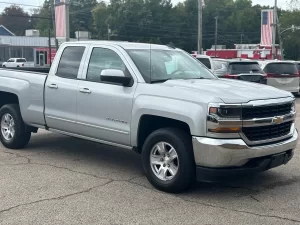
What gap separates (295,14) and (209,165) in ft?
259

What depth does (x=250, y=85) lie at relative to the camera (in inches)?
269

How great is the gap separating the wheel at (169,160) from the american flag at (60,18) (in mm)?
27097

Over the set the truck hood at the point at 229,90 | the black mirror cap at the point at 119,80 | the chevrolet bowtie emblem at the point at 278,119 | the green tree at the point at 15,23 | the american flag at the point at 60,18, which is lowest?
the chevrolet bowtie emblem at the point at 278,119

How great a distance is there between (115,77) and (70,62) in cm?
143

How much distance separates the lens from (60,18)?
33125 millimetres

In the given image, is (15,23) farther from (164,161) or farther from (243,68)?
(164,161)

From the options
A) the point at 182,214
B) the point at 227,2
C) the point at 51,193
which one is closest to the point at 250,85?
the point at 182,214

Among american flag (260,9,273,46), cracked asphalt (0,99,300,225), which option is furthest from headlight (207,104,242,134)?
Result: american flag (260,9,273,46)

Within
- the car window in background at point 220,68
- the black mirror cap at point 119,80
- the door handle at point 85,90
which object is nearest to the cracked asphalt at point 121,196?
the door handle at point 85,90

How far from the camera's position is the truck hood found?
5.95 metres

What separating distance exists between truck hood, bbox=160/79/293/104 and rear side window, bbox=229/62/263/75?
10969mm

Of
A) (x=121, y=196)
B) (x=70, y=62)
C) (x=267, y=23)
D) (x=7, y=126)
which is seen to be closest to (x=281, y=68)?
(x=7, y=126)

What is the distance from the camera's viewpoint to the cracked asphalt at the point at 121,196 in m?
5.36

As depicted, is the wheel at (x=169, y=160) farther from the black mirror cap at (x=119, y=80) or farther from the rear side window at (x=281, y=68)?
the rear side window at (x=281, y=68)
